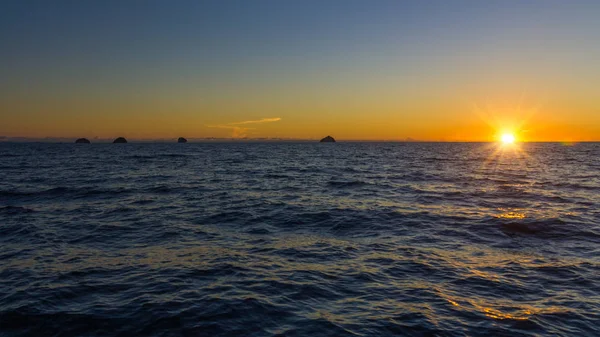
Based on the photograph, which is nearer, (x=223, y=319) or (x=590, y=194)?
(x=223, y=319)

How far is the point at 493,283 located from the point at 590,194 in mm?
24856

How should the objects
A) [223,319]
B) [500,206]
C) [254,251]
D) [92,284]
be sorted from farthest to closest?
1. [500,206]
2. [254,251]
3. [92,284]
4. [223,319]

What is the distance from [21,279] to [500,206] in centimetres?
2419

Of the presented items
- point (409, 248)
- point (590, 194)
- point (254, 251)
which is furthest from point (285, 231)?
point (590, 194)

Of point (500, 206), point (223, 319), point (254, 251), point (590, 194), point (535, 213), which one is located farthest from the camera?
point (590, 194)

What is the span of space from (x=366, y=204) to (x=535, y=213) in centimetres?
929

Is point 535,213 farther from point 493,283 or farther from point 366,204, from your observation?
point 493,283

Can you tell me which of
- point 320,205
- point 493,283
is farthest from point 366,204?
point 493,283

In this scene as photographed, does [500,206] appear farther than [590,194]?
No

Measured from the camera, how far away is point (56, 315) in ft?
29.5

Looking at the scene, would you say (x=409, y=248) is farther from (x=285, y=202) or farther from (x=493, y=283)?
(x=285, y=202)

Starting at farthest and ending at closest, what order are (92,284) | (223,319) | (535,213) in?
(535,213), (92,284), (223,319)

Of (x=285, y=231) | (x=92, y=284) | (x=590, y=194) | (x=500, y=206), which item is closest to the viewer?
(x=92, y=284)

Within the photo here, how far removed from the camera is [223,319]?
8875 millimetres
